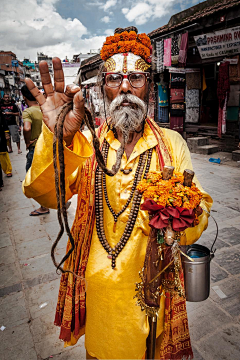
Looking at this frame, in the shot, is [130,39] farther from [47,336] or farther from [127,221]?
[47,336]

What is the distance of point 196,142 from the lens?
9.80 meters

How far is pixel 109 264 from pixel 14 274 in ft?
7.40

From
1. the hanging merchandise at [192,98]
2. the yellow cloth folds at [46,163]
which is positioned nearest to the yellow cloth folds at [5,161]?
the yellow cloth folds at [46,163]

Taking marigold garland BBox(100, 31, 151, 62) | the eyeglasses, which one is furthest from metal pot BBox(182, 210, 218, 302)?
marigold garland BBox(100, 31, 151, 62)

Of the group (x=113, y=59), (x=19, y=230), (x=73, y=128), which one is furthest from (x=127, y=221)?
(x=19, y=230)

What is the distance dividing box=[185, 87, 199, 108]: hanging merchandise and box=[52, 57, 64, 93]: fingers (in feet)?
33.4

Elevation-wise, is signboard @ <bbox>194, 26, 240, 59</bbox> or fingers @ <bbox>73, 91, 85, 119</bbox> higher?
signboard @ <bbox>194, 26, 240, 59</bbox>

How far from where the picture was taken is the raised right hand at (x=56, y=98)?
1.10 m

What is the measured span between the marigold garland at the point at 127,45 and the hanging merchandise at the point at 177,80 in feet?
29.2

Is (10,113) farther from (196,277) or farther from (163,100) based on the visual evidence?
(196,277)

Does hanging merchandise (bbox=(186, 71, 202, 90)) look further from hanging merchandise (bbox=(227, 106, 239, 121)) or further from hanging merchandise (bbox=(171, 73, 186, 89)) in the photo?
hanging merchandise (bbox=(227, 106, 239, 121))

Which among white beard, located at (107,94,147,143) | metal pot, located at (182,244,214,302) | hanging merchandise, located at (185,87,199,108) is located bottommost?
metal pot, located at (182,244,214,302)

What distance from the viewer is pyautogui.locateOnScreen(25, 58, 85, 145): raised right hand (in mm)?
1098

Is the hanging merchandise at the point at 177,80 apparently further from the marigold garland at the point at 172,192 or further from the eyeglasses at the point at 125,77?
the marigold garland at the point at 172,192
